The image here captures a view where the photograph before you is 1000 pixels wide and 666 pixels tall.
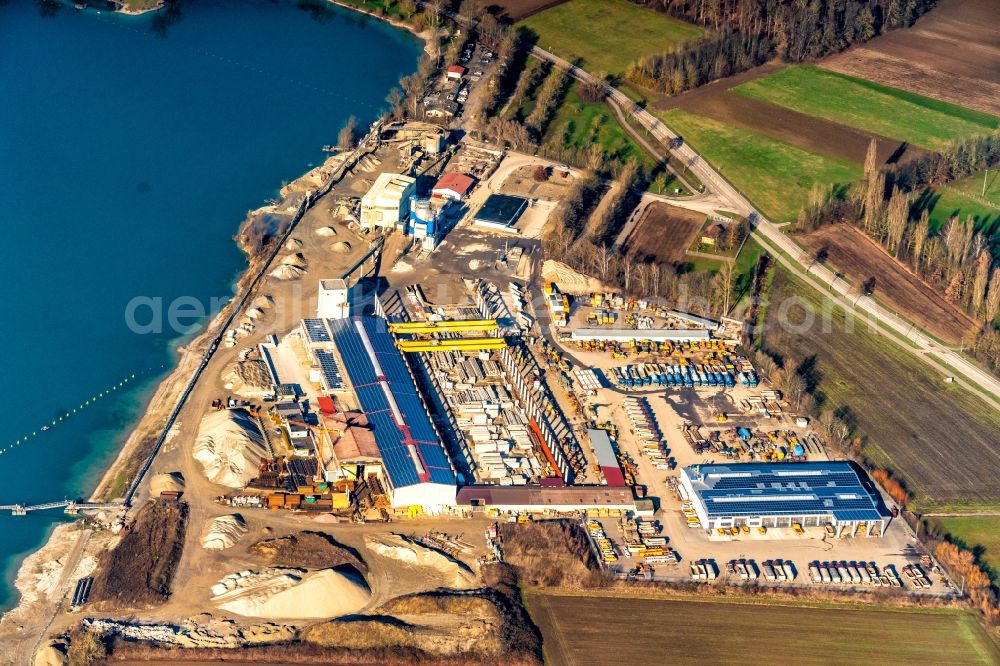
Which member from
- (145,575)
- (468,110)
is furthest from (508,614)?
(468,110)

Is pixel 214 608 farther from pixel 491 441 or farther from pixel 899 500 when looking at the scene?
pixel 899 500

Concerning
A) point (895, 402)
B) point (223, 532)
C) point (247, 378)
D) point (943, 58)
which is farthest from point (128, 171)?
point (943, 58)

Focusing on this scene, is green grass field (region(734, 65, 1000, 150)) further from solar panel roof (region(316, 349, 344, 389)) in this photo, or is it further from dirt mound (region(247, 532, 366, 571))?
dirt mound (region(247, 532, 366, 571))

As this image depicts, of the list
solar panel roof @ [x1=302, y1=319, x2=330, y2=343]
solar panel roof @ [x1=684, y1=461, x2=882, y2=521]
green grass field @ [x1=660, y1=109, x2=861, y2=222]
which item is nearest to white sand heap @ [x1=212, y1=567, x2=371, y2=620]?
solar panel roof @ [x1=684, y1=461, x2=882, y2=521]

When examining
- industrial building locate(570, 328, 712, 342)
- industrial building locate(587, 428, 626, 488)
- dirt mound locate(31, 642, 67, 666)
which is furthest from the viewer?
industrial building locate(570, 328, 712, 342)

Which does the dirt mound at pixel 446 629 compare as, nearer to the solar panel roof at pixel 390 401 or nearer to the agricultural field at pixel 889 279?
the solar panel roof at pixel 390 401

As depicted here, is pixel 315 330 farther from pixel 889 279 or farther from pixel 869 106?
pixel 869 106
